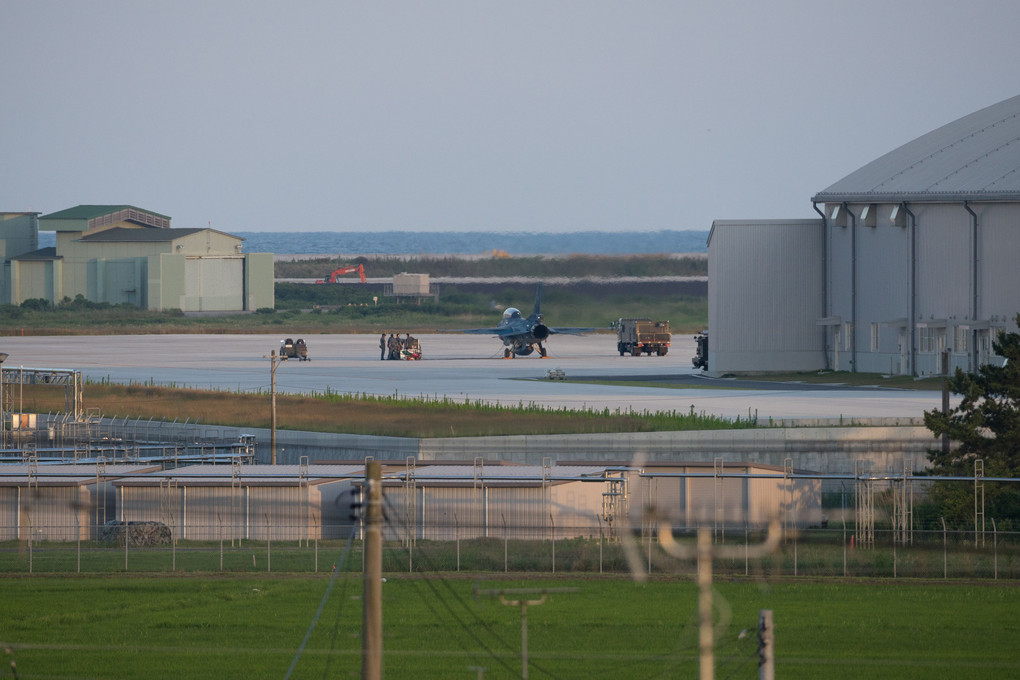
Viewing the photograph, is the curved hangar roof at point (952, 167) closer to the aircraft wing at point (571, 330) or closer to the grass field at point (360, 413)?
the grass field at point (360, 413)

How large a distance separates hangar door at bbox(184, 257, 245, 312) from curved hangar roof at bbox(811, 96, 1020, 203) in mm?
91908

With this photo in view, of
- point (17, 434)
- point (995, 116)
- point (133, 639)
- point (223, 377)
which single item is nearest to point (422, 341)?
point (223, 377)

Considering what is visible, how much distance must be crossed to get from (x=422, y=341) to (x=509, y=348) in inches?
1167

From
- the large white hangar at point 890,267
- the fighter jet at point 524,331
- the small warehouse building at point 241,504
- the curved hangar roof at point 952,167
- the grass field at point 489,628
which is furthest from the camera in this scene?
the fighter jet at point 524,331

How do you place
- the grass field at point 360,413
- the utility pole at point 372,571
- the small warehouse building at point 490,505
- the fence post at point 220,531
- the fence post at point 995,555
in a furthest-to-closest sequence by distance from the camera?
1. the grass field at point 360,413
2. the small warehouse building at point 490,505
3. the fence post at point 220,531
4. the fence post at point 995,555
5. the utility pole at point 372,571

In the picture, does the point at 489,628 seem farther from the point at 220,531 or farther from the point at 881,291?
the point at 881,291

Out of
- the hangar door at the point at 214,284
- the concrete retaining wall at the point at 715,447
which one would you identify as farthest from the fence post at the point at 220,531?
the hangar door at the point at 214,284

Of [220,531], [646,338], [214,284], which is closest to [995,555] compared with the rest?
[220,531]

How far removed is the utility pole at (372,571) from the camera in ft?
42.3

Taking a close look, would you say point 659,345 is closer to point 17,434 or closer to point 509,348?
point 509,348

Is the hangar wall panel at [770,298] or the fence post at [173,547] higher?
the hangar wall panel at [770,298]

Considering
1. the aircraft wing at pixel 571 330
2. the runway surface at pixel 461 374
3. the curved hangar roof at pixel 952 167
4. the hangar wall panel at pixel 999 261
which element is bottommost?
the runway surface at pixel 461 374

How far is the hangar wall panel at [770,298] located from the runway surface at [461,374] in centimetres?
375

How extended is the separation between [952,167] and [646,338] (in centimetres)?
3703
